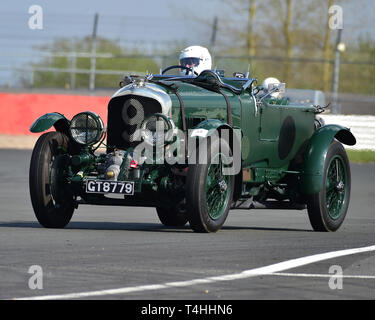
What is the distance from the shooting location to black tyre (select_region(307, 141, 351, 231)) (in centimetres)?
1045

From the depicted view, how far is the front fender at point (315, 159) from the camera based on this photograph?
34.3 ft

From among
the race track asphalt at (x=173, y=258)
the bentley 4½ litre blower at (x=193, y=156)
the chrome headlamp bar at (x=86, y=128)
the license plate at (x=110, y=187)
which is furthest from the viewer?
the chrome headlamp bar at (x=86, y=128)

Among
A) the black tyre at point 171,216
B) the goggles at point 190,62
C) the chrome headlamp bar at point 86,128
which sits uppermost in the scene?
the goggles at point 190,62

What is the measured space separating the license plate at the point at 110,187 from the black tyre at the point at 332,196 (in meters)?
2.11

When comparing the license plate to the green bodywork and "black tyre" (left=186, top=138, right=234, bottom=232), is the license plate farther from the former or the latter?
"black tyre" (left=186, top=138, right=234, bottom=232)

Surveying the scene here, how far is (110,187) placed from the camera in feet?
30.9

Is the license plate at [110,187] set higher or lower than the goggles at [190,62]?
lower

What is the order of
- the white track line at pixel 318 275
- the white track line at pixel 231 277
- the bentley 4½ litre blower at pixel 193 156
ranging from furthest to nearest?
the bentley 4½ litre blower at pixel 193 156 < the white track line at pixel 318 275 < the white track line at pixel 231 277

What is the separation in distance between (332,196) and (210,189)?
1.90 m

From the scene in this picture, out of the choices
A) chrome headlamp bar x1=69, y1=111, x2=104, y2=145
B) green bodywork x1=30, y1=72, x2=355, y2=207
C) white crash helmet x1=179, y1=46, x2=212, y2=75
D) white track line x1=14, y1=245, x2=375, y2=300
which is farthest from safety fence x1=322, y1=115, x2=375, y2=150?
white track line x1=14, y1=245, x2=375, y2=300

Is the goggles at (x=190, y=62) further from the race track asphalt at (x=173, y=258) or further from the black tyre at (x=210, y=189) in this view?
the black tyre at (x=210, y=189)

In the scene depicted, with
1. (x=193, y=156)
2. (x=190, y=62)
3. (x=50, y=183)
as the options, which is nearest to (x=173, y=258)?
(x=193, y=156)

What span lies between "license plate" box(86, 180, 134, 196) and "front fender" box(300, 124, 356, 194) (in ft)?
6.76

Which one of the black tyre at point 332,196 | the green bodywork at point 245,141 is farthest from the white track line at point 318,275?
the black tyre at point 332,196
